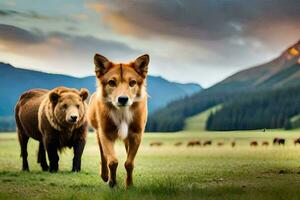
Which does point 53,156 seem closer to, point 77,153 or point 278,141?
point 77,153

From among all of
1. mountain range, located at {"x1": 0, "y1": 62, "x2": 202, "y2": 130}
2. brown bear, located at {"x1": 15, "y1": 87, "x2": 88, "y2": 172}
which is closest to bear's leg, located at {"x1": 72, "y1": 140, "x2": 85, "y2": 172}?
brown bear, located at {"x1": 15, "y1": 87, "x2": 88, "y2": 172}

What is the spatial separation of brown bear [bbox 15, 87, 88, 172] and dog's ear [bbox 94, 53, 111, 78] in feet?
2.22

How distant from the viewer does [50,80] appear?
4.98m

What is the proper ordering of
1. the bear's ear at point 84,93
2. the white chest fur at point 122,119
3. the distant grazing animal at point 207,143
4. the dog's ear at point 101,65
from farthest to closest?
the distant grazing animal at point 207,143 → the bear's ear at point 84,93 → the white chest fur at point 122,119 → the dog's ear at point 101,65

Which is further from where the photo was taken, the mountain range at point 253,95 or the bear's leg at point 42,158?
the mountain range at point 253,95

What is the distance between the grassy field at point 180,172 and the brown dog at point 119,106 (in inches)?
8.5

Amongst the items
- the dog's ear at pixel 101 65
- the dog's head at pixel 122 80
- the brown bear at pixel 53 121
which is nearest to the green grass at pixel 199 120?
the brown bear at pixel 53 121

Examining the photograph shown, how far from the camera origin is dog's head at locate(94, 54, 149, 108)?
3928 millimetres

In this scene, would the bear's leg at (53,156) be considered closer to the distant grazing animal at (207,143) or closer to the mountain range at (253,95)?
the mountain range at (253,95)

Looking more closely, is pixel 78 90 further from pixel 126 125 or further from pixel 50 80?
pixel 126 125

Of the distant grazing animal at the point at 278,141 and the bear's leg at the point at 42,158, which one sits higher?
the distant grazing animal at the point at 278,141

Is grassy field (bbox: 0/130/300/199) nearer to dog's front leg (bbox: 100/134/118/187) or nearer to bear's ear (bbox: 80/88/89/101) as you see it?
dog's front leg (bbox: 100/134/118/187)

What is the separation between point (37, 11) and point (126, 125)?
1.16 meters

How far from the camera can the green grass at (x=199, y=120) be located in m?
5.14
